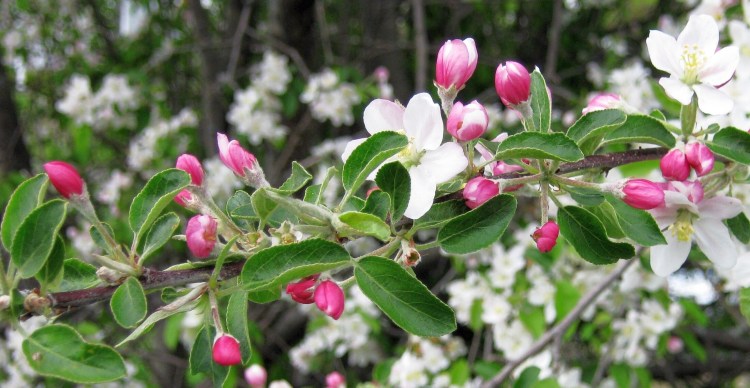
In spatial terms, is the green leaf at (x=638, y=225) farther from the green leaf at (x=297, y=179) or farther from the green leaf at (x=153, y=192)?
A: the green leaf at (x=153, y=192)

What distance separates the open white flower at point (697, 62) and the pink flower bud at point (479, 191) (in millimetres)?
300

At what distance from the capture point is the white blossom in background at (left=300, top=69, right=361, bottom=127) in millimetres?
3369

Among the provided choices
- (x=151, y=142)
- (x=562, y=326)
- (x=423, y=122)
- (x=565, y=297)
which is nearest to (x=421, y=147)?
(x=423, y=122)

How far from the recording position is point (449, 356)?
279cm

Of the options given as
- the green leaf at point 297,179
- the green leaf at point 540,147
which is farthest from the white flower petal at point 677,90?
the green leaf at point 297,179

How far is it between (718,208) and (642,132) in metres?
0.19

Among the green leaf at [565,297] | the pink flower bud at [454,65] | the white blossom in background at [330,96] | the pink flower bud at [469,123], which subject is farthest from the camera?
the white blossom in background at [330,96]

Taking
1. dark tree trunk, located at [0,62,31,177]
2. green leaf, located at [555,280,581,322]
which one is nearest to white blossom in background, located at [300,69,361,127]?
dark tree trunk, located at [0,62,31,177]

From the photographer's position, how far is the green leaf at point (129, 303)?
0.75 metres

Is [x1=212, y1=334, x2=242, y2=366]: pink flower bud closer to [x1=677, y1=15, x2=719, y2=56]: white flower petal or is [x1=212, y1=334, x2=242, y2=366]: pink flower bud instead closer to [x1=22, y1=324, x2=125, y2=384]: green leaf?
[x1=22, y1=324, x2=125, y2=384]: green leaf

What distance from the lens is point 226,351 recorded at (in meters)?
0.80

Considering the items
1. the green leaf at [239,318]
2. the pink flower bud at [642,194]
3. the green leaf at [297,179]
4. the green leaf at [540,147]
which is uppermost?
the green leaf at [540,147]

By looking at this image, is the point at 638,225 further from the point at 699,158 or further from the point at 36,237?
the point at 36,237

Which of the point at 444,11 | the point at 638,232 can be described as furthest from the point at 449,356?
the point at 444,11
